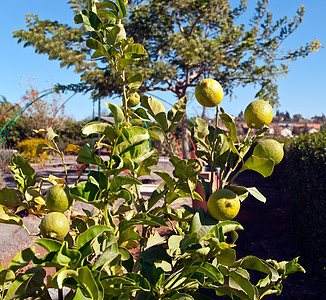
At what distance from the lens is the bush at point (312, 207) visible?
11.4 feet

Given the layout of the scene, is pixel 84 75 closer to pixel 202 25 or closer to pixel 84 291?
pixel 202 25

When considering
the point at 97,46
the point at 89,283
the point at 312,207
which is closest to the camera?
the point at 89,283

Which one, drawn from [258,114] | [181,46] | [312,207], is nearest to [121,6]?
[258,114]

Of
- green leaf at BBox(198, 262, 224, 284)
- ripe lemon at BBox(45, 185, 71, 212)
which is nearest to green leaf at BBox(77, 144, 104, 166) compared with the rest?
ripe lemon at BBox(45, 185, 71, 212)

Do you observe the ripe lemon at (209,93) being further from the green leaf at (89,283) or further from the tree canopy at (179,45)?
the tree canopy at (179,45)

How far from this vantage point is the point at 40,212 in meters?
1.03

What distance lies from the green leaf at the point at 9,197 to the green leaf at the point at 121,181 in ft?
1.28

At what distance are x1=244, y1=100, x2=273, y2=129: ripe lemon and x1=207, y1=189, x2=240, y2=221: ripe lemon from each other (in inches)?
8.3

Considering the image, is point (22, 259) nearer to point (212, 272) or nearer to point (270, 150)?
point (212, 272)

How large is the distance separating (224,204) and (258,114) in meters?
0.26

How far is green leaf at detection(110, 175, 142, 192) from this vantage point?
718mm

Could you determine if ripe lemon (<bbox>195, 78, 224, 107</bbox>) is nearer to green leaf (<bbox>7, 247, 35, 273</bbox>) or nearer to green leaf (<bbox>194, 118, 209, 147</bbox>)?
green leaf (<bbox>194, 118, 209, 147</bbox>)

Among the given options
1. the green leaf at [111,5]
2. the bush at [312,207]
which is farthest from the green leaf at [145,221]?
the bush at [312,207]

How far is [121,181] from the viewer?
0.74 metres
